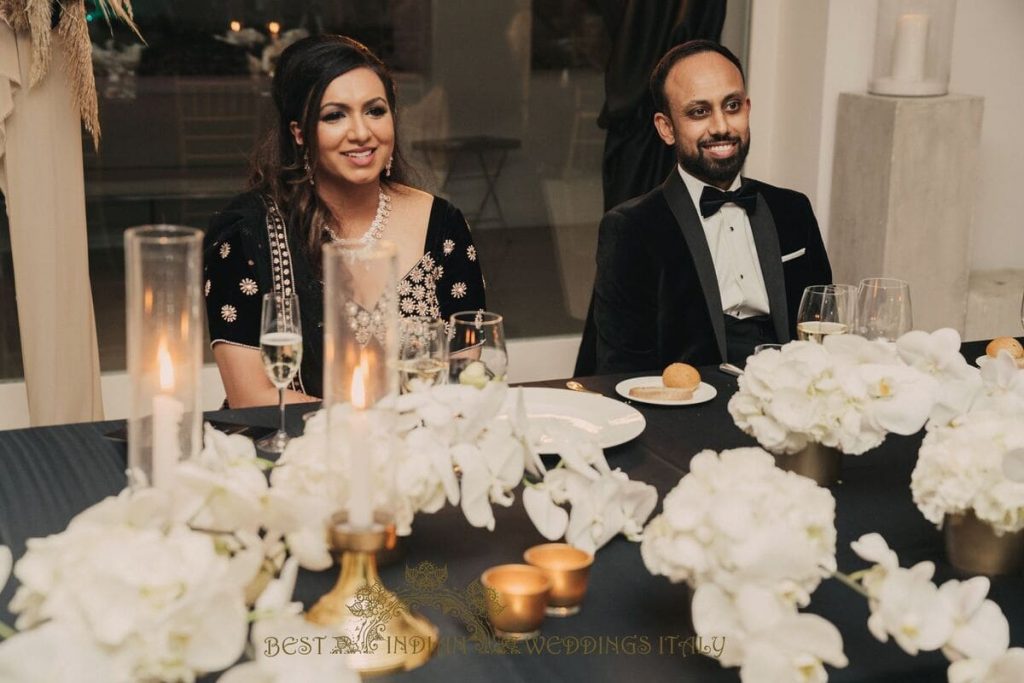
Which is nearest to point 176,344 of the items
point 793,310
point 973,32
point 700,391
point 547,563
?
point 547,563

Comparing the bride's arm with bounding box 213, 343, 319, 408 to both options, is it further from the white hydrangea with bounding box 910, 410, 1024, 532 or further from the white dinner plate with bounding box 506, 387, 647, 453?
the white hydrangea with bounding box 910, 410, 1024, 532

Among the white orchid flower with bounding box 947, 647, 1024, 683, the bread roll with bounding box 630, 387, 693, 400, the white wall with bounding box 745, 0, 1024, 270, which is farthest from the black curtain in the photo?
the white orchid flower with bounding box 947, 647, 1024, 683

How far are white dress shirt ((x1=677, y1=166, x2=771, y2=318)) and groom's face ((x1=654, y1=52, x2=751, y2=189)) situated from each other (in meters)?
0.05

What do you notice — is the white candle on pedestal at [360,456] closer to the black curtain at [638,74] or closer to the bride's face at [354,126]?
the bride's face at [354,126]

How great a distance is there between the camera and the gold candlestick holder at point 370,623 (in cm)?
121

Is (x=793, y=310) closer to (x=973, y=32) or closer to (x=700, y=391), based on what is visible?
(x=700, y=391)

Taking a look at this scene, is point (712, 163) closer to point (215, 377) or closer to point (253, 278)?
point (253, 278)

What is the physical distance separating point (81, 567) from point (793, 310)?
238 centimetres

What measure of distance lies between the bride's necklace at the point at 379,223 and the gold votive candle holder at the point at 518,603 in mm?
1607

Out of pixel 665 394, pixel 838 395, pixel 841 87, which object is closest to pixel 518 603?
pixel 838 395

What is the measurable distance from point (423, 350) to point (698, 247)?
4.70 ft

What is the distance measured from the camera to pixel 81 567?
3.13ft

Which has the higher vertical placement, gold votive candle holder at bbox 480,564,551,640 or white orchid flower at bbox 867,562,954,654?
white orchid flower at bbox 867,562,954,654

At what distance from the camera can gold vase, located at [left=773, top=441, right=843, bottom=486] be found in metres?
1.79
